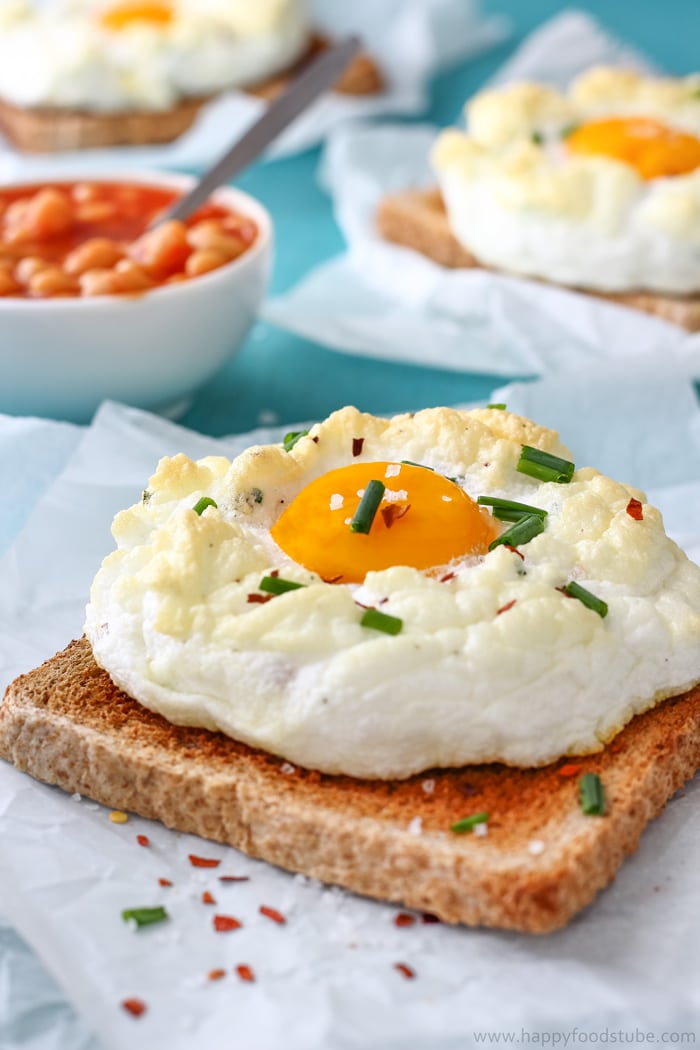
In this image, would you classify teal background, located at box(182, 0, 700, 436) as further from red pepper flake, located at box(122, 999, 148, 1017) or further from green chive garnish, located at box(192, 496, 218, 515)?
red pepper flake, located at box(122, 999, 148, 1017)

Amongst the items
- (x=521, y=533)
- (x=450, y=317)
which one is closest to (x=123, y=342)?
(x=450, y=317)

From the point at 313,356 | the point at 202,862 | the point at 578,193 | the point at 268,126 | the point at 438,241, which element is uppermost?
the point at 268,126

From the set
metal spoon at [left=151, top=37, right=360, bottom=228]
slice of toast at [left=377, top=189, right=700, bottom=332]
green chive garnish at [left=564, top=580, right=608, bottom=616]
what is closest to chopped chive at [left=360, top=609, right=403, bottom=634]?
green chive garnish at [left=564, top=580, right=608, bottom=616]

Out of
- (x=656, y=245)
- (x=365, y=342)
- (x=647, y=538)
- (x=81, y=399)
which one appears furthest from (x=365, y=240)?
(x=647, y=538)

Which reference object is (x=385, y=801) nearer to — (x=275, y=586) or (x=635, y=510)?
(x=275, y=586)

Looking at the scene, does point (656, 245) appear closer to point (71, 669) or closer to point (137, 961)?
point (71, 669)
